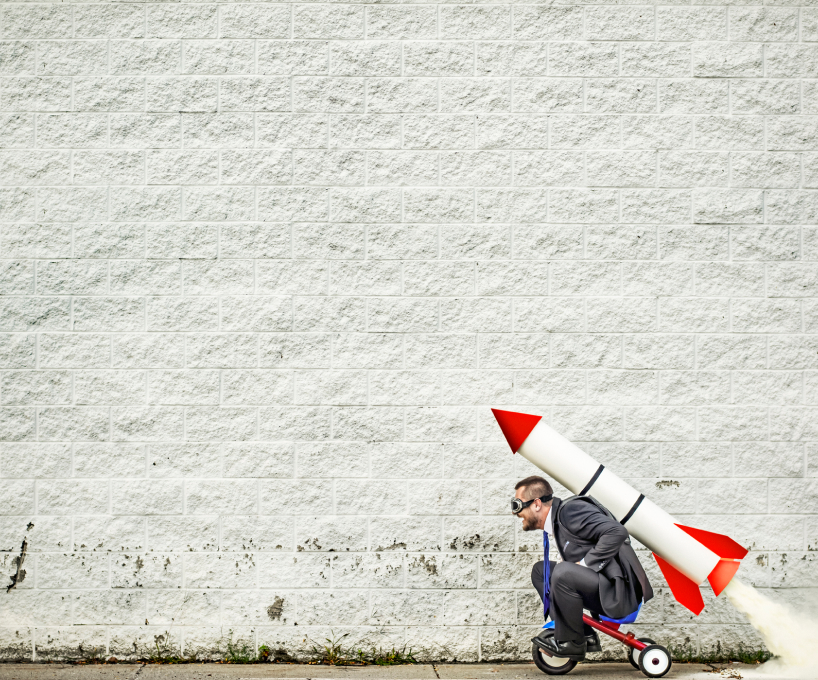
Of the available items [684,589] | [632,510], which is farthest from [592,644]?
[632,510]

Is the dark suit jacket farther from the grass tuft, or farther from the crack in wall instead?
the crack in wall

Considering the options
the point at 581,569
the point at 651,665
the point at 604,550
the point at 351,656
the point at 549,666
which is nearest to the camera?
the point at 604,550

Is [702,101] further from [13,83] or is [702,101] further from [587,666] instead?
[13,83]

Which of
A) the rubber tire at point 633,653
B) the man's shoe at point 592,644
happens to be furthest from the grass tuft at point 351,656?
the rubber tire at point 633,653

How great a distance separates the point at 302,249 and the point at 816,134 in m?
4.04

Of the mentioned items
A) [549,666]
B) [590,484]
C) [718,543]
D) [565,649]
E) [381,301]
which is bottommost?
[549,666]

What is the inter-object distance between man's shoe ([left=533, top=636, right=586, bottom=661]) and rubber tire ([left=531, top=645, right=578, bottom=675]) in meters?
0.06

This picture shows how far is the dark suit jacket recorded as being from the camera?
454 centimetres

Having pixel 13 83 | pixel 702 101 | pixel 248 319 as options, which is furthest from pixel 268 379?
pixel 702 101

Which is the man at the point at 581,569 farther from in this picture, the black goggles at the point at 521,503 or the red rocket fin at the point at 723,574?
the red rocket fin at the point at 723,574

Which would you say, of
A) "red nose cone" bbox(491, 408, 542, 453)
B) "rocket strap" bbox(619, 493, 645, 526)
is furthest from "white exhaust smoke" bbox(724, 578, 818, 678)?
"red nose cone" bbox(491, 408, 542, 453)

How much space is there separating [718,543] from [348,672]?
275 cm

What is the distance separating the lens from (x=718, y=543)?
16.4 feet

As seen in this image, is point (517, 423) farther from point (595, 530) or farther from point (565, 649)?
point (565, 649)
